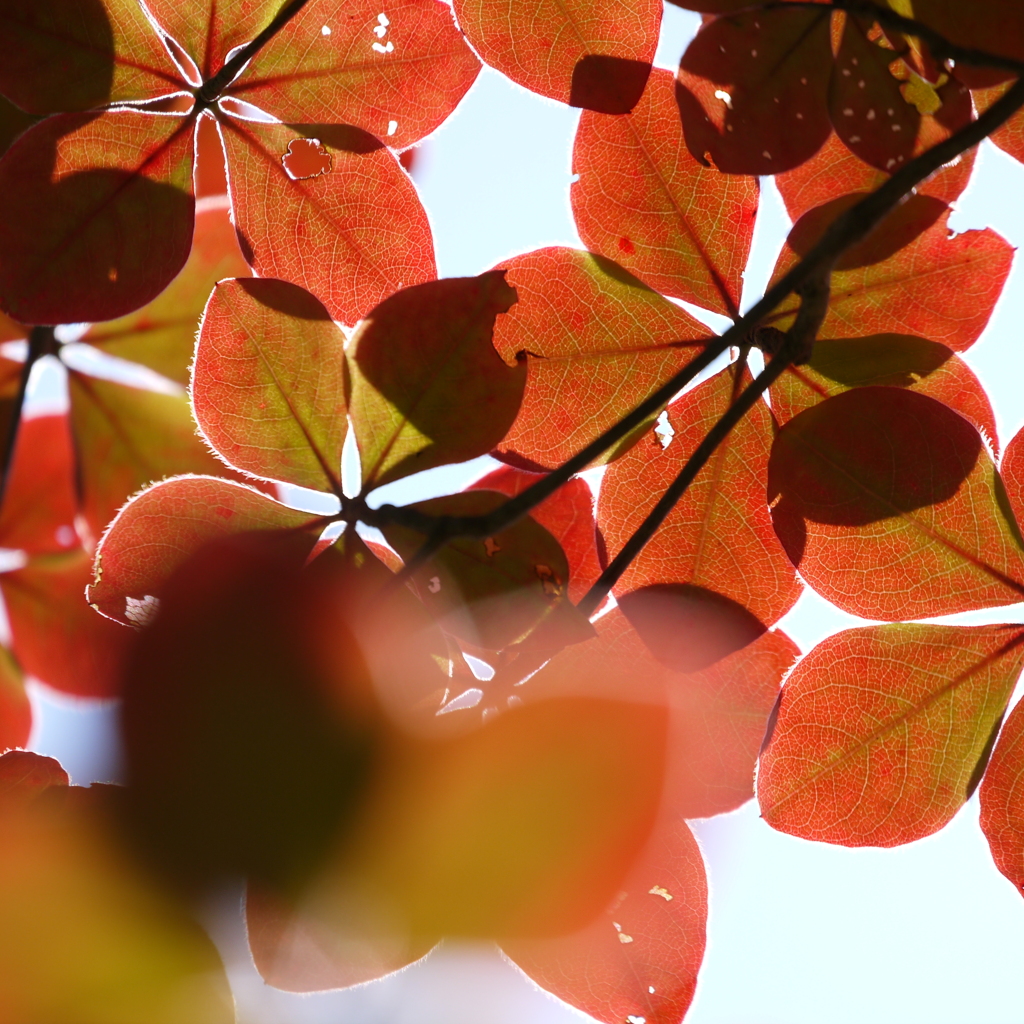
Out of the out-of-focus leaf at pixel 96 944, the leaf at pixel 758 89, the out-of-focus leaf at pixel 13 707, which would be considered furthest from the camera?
the out-of-focus leaf at pixel 13 707

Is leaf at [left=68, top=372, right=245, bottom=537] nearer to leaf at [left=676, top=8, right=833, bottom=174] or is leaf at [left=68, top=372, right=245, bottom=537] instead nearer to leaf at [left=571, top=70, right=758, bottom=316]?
leaf at [left=571, top=70, right=758, bottom=316]

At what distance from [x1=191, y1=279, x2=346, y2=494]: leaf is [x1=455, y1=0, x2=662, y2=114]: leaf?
1.05ft

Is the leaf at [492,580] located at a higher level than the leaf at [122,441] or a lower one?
higher

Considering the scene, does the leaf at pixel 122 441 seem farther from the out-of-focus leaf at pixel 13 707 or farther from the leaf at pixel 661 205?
the leaf at pixel 661 205

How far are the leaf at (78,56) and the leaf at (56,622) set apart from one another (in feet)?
2.74

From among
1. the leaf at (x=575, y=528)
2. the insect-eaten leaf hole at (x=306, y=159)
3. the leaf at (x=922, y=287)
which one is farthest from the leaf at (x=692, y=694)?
the insect-eaten leaf hole at (x=306, y=159)

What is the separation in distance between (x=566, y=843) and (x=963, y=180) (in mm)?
750

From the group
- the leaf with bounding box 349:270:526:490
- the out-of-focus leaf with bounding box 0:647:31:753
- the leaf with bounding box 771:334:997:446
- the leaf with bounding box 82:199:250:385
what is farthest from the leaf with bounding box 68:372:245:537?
the leaf with bounding box 771:334:997:446

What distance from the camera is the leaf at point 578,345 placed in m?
0.93

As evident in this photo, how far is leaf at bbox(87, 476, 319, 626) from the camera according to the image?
925 mm

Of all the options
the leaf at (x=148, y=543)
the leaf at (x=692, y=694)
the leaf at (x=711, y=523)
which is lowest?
the leaf at (x=148, y=543)

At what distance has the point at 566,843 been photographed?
31.0 inches

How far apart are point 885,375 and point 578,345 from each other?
316 millimetres

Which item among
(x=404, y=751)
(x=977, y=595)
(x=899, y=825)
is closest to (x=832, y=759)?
(x=899, y=825)
